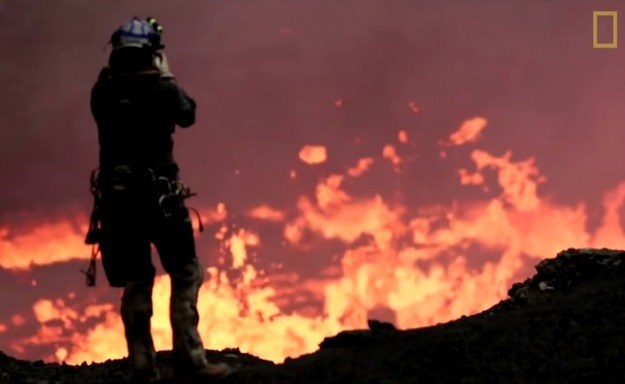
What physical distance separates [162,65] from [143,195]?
181 centimetres

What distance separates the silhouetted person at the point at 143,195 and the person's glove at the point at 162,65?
19mm

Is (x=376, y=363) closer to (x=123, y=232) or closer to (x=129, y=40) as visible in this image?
(x=123, y=232)

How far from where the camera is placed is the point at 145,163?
11.8 metres

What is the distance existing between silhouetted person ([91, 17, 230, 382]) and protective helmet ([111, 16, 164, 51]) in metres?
0.01

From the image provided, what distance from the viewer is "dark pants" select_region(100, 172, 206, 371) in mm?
11758

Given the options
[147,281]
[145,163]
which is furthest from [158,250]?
[145,163]

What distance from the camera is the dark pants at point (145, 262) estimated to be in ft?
38.6

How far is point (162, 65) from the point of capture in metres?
12.1

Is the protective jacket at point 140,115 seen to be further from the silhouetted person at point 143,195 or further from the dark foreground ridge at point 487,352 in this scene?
the dark foreground ridge at point 487,352

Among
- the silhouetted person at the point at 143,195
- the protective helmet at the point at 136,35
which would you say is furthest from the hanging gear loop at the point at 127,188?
the protective helmet at the point at 136,35

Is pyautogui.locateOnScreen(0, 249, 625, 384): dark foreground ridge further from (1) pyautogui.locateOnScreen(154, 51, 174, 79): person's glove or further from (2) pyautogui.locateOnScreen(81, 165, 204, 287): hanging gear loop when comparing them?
(1) pyautogui.locateOnScreen(154, 51, 174, 79): person's glove

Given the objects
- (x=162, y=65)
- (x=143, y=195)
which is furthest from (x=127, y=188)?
(x=162, y=65)

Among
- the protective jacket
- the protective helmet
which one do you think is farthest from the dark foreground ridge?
the protective helmet

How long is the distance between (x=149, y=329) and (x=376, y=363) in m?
3.09
